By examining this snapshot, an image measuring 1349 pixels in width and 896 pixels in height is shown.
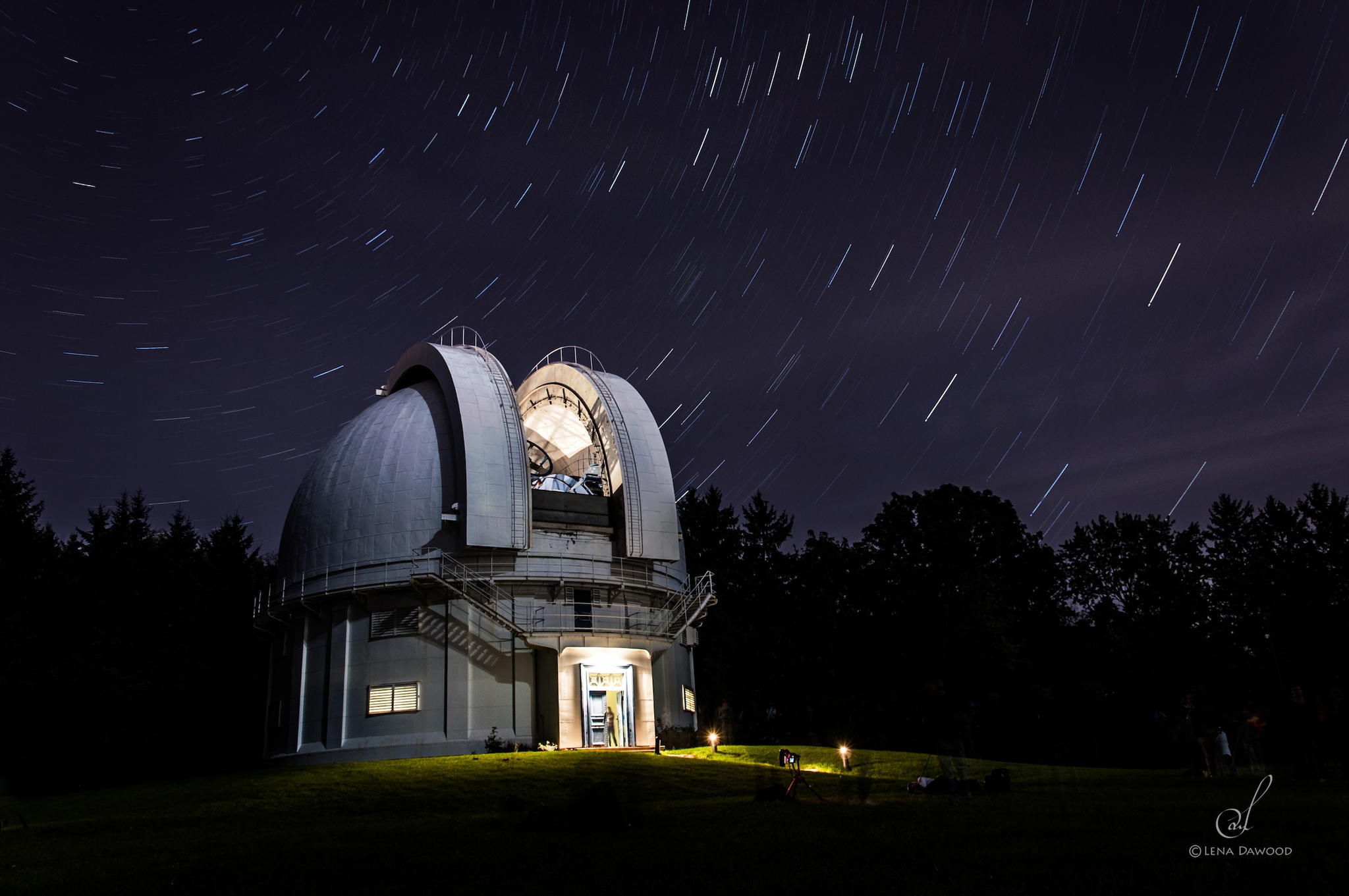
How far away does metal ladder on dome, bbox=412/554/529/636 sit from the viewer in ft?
82.9

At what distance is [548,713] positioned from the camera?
25859mm

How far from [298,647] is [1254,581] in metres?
40.1

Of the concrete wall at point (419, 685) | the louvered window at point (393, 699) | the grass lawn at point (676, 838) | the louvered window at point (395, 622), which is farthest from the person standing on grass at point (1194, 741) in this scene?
the louvered window at point (395, 622)

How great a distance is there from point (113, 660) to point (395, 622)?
14.9 meters

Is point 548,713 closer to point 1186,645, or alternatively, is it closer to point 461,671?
point 461,671

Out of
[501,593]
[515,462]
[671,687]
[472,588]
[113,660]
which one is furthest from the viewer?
[113,660]

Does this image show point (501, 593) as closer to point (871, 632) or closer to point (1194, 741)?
point (1194, 741)

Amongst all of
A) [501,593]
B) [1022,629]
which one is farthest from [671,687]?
[1022,629]

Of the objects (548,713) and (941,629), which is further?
(941,629)

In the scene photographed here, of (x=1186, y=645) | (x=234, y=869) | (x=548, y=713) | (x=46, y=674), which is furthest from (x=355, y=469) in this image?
(x=1186, y=645)

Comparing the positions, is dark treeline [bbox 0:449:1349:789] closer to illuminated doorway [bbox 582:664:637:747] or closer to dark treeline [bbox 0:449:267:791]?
dark treeline [bbox 0:449:267:791]

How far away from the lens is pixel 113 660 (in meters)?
34.0

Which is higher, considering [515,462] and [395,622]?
[515,462]

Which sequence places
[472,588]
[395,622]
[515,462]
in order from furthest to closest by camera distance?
1. [515,462]
2. [395,622]
3. [472,588]
